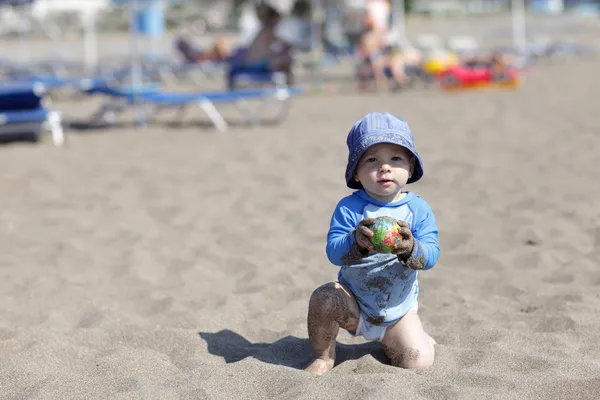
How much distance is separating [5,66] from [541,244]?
14980mm

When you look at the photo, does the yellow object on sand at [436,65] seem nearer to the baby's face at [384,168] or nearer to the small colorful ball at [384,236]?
the baby's face at [384,168]

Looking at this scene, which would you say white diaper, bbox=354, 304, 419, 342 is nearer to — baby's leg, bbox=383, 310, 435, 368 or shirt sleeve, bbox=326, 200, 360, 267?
baby's leg, bbox=383, 310, 435, 368

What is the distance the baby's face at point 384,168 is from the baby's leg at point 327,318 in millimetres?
395

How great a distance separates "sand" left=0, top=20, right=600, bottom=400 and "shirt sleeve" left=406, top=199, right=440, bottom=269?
0.42 metres

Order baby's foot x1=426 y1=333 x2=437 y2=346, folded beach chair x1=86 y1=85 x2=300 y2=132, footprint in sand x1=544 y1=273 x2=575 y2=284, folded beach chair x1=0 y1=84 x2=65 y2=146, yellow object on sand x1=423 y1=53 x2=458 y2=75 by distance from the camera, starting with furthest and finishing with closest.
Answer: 1. yellow object on sand x1=423 y1=53 x2=458 y2=75
2. folded beach chair x1=86 y1=85 x2=300 y2=132
3. folded beach chair x1=0 y1=84 x2=65 y2=146
4. footprint in sand x1=544 y1=273 x2=575 y2=284
5. baby's foot x1=426 y1=333 x2=437 y2=346

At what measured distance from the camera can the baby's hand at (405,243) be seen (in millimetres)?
2771

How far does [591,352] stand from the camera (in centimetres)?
321

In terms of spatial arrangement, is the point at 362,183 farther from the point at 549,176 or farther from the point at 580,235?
the point at 549,176

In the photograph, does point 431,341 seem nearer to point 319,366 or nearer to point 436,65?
point 319,366

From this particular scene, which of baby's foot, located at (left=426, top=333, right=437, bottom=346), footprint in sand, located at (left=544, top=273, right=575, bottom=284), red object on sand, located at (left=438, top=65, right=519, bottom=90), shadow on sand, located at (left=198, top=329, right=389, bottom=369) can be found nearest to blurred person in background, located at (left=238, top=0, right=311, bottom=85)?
red object on sand, located at (left=438, top=65, right=519, bottom=90)

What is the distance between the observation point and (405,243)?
9.11 ft

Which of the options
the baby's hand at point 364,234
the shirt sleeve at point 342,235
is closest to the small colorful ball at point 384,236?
the baby's hand at point 364,234

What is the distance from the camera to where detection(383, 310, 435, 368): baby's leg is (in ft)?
10.1

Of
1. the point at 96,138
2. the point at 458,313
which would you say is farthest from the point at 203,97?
the point at 458,313
